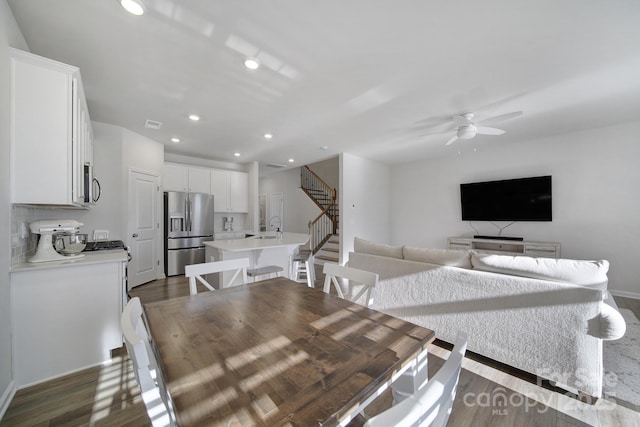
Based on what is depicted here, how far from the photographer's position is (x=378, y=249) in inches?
114

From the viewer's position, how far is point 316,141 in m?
4.64

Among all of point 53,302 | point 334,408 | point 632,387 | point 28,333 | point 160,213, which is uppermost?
point 160,213

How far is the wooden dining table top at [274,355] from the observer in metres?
0.63

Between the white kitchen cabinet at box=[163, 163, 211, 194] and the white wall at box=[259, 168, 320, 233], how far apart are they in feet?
10.7

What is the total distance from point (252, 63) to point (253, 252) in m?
2.18

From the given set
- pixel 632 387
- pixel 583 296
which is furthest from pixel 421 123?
pixel 632 387

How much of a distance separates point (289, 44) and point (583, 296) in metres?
2.88

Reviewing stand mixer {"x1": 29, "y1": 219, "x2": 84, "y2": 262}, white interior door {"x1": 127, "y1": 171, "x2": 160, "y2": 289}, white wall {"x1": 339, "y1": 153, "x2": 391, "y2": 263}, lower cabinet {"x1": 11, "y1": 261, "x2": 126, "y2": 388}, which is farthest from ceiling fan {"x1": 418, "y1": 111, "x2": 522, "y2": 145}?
white interior door {"x1": 127, "y1": 171, "x2": 160, "y2": 289}

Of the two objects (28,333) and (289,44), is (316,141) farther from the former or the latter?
(28,333)

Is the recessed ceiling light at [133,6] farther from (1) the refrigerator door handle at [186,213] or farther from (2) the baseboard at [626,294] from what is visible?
(2) the baseboard at [626,294]

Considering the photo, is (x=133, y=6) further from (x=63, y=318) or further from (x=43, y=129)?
(x=63, y=318)

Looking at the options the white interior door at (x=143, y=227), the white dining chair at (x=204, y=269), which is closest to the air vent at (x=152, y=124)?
the white interior door at (x=143, y=227)

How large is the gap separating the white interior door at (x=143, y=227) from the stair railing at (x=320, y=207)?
3520 mm

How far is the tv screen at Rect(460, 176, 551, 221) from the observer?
4535 millimetres
